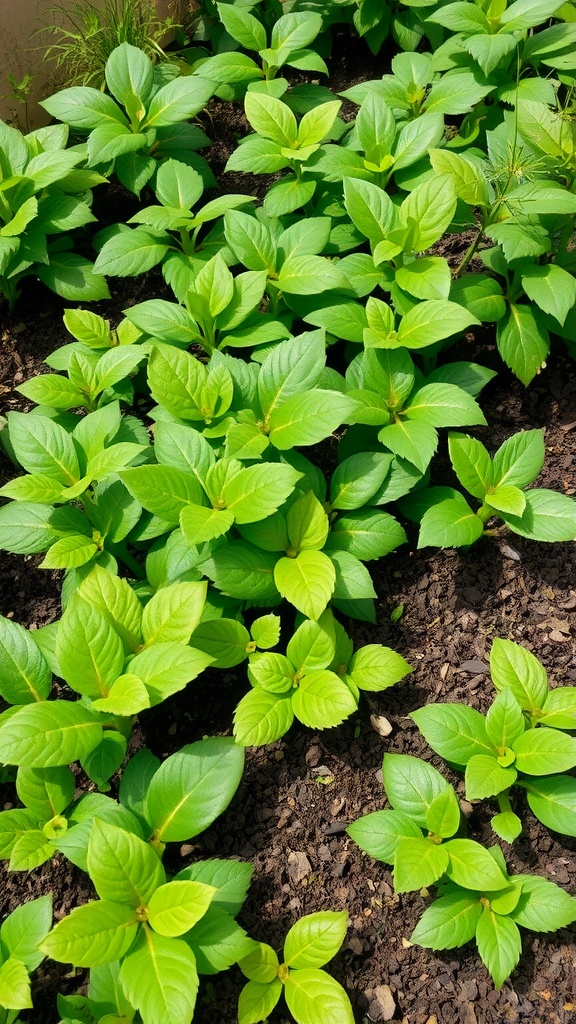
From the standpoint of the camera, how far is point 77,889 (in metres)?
2.11

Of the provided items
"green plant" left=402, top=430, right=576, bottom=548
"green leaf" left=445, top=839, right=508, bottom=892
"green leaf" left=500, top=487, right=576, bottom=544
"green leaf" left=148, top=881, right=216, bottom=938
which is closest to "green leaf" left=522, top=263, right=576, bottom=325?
"green plant" left=402, top=430, right=576, bottom=548

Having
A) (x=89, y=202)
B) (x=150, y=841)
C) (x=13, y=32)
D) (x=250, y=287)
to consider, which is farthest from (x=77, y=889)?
(x=13, y=32)

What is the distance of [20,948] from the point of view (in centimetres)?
181

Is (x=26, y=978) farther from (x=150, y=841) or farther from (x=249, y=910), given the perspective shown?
(x=249, y=910)

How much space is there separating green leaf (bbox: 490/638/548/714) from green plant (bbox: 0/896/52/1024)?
1277 mm

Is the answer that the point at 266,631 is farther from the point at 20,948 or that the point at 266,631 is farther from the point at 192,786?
the point at 20,948

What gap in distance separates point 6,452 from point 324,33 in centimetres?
274

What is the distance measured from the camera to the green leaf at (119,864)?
1710 mm

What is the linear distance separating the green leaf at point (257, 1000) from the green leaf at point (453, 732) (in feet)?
2.25

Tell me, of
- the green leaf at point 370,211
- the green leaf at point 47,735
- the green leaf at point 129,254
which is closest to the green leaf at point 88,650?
the green leaf at point 47,735

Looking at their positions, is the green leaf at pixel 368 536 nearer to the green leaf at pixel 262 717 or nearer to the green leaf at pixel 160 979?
the green leaf at pixel 262 717

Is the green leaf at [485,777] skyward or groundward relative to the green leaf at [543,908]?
skyward

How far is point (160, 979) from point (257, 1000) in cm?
31

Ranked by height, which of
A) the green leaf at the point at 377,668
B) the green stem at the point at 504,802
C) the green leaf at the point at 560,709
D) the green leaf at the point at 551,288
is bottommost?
the green stem at the point at 504,802
